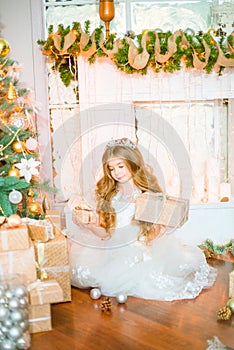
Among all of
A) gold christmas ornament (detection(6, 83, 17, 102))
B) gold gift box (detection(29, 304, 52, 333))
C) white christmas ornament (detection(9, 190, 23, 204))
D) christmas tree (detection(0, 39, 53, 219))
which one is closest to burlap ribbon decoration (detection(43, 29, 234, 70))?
christmas tree (detection(0, 39, 53, 219))

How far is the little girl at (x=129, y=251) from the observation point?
8.60ft

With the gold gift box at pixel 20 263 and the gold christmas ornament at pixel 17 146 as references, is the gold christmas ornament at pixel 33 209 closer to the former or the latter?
the gold christmas ornament at pixel 17 146

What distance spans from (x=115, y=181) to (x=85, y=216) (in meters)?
0.30

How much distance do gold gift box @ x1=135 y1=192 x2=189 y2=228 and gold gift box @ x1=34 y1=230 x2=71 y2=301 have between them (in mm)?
471

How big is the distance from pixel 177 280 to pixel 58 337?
0.76m

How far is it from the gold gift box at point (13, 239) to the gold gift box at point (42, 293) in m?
0.19

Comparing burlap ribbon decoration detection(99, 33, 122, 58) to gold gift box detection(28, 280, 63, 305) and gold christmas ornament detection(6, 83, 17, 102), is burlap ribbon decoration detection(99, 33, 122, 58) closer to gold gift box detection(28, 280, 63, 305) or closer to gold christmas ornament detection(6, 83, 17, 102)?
gold christmas ornament detection(6, 83, 17, 102)

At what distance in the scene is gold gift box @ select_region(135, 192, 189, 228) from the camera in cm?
270

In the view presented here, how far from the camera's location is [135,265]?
8.67ft

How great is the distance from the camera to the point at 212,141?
12.4ft

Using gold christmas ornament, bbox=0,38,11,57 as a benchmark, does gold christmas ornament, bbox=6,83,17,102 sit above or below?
below

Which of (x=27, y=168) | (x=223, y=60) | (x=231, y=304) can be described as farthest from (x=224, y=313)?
(x=223, y=60)

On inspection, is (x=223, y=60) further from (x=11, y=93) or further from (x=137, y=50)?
(x=11, y=93)

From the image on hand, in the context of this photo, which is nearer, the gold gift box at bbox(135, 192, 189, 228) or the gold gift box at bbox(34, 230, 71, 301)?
the gold gift box at bbox(34, 230, 71, 301)
